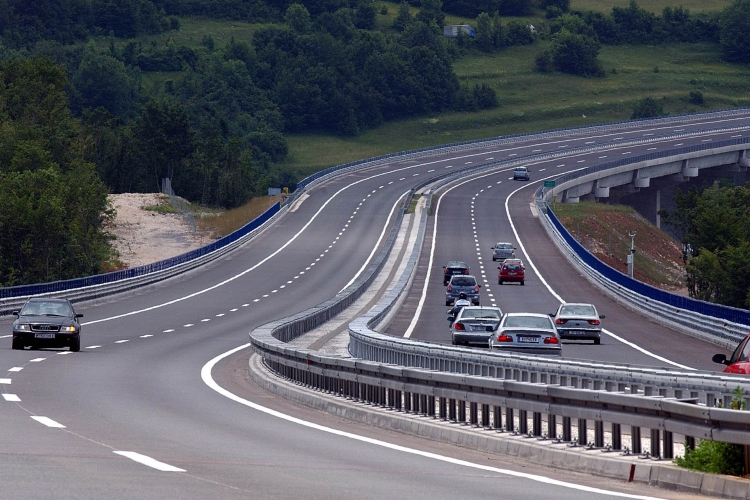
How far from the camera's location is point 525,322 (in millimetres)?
31391

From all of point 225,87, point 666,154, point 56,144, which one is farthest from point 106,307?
point 225,87

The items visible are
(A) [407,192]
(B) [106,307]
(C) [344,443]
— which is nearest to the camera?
(C) [344,443]

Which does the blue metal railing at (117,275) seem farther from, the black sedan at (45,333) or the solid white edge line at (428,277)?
the black sedan at (45,333)

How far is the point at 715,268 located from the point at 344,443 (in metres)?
77.3

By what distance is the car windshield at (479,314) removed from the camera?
3662 cm

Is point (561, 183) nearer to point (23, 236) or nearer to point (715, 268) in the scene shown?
point (715, 268)

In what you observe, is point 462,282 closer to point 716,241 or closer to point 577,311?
point 577,311

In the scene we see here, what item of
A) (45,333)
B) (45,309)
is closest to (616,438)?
(45,333)

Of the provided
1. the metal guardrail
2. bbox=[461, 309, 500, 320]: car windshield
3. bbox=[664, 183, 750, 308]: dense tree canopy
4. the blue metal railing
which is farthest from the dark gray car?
bbox=[664, 183, 750, 308]: dense tree canopy

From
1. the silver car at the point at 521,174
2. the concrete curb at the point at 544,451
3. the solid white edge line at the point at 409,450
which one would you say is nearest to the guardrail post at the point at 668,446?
the concrete curb at the point at 544,451

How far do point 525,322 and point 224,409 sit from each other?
13.4 metres

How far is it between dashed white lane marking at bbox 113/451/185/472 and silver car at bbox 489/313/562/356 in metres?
18.3

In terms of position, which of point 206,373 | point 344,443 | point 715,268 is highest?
point 344,443

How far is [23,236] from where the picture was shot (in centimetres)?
8756
